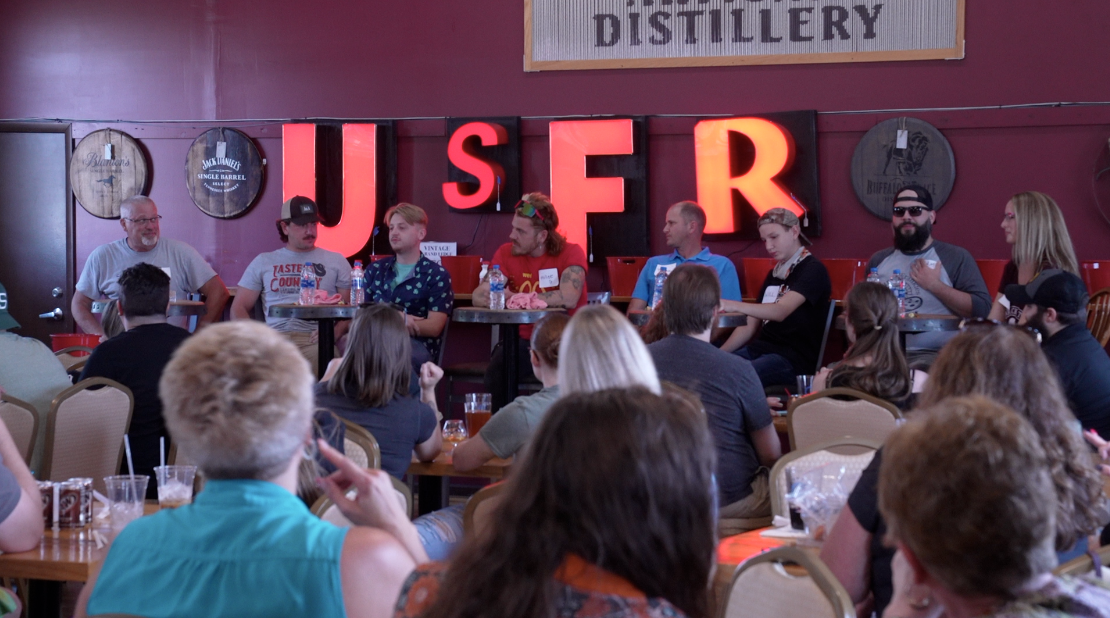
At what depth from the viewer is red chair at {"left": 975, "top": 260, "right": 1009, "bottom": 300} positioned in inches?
248

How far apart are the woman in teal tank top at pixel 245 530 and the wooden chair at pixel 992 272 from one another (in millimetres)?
5608

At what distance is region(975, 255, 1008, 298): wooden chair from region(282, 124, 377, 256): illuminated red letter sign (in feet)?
13.4

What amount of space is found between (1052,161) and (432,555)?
5006 millimetres

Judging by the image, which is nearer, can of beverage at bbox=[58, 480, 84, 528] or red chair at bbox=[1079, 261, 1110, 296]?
can of beverage at bbox=[58, 480, 84, 528]

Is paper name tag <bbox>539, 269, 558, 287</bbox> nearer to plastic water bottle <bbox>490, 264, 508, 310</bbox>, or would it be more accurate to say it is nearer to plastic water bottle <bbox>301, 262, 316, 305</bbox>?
plastic water bottle <bbox>490, 264, 508, 310</bbox>

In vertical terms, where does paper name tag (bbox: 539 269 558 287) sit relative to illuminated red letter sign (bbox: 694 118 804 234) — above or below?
below

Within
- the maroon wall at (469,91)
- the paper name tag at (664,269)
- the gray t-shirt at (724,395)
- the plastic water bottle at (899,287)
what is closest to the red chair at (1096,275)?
the maroon wall at (469,91)

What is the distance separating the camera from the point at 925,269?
18.7 feet

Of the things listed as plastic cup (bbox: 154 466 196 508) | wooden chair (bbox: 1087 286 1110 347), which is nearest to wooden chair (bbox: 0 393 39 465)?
plastic cup (bbox: 154 466 196 508)

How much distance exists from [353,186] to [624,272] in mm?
2073

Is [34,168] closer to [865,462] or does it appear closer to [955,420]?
[865,462]

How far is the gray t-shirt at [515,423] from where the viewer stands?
3309 millimetres

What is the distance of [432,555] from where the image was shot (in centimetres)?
324

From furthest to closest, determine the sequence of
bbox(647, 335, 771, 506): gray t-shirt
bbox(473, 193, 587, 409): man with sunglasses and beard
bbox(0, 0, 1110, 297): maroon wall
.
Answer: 1. bbox(0, 0, 1110, 297): maroon wall
2. bbox(473, 193, 587, 409): man with sunglasses and beard
3. bbox(647, 335, 771, 506): gray t-shirt
